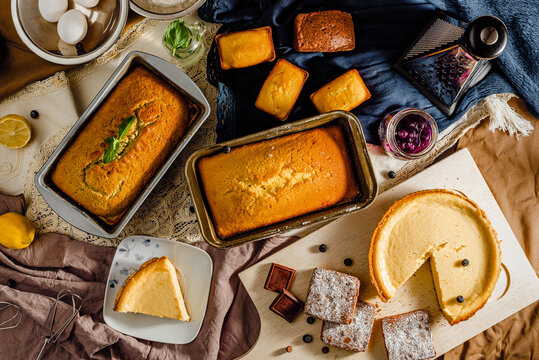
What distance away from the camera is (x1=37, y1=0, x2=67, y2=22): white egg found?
215cm

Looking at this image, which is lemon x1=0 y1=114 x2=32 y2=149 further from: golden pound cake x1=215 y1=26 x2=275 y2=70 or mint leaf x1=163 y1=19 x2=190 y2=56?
golden pound cake x1=215 y1=26 x2=275 y2=70

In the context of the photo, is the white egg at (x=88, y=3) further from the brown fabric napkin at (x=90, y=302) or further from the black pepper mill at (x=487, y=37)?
the black pepper mill at (x=487, y=37)

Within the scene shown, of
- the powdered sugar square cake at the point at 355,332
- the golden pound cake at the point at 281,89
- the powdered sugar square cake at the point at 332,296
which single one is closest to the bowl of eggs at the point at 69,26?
the golden pound cake at the point at 281,89

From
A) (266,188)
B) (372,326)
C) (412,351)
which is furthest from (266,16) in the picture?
(412,351)

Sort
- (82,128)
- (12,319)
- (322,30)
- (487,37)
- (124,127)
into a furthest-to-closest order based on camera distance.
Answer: (12,319) → (322,30) → (82,128) → (124,127) → (487,37)

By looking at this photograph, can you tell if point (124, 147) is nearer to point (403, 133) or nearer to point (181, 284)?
point (181, 284)

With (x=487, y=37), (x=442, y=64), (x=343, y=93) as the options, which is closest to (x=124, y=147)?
(x=343, y=93)

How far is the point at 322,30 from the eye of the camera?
219cm

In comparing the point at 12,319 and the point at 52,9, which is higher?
the point at 52,9

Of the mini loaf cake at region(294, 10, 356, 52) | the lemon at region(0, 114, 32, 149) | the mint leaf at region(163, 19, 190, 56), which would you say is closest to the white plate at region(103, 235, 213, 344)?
the lemon at region(0, 114, 32, 149)

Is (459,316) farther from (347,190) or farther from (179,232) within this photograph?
(179,232)

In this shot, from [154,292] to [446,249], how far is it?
1.58m

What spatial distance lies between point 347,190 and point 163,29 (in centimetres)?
137

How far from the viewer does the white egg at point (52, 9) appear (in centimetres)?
215
